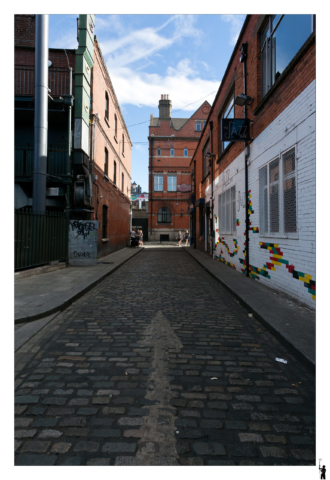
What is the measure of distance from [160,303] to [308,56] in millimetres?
5330

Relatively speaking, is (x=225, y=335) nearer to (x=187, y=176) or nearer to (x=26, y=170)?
(x=26, y=170)

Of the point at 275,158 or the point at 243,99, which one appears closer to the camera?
the point at 275,158

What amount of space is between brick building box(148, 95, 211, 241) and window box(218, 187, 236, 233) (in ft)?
84.3

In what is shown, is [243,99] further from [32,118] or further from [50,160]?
[32,118]

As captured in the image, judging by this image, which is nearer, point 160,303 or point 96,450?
point 96,450

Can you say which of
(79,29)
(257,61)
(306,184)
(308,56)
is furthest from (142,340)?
(79,29)

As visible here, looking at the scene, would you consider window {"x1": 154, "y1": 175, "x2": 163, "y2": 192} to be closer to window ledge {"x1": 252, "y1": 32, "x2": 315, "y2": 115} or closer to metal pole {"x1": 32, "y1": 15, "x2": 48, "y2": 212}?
metal pole {"x1": 32, "y1": 15, "x2": 48, "y2": 212}

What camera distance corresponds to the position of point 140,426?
226cm

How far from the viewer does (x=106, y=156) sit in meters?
16.2

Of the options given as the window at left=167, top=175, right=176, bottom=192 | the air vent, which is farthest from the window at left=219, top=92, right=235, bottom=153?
the window at left=167, top=175, right=176, bottom=192

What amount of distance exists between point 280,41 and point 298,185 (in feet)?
12.5

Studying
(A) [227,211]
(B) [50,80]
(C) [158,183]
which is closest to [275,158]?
(A) [227,211]

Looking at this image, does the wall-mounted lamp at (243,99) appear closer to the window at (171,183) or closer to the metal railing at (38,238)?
the metal railing at (38,238)

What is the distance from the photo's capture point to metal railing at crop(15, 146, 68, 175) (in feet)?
37.4
